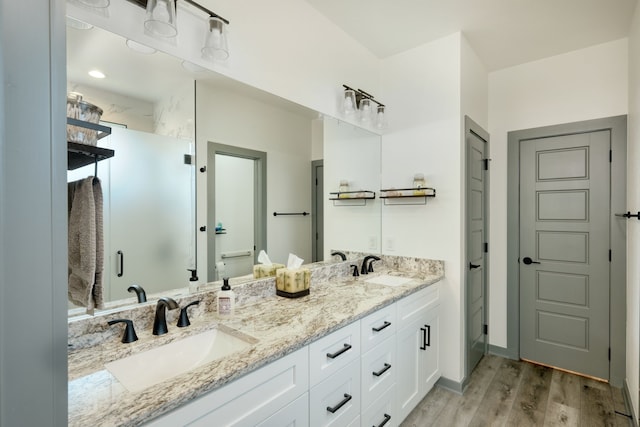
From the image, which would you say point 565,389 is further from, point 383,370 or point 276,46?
point 276,46

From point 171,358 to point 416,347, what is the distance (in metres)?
1.56

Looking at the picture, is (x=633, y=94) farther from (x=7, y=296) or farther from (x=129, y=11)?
(x=7, y=296)

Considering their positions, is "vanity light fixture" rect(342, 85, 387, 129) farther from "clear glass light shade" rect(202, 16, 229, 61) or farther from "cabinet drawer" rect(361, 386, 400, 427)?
"cabinet drawer" rect(361, 386, 400, 427)

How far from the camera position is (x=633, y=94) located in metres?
2.19

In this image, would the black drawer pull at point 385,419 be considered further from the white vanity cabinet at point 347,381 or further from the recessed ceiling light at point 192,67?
the recessed ceiling light at point 192,67

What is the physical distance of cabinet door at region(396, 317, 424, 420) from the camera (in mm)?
1907

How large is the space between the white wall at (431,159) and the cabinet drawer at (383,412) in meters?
0.83

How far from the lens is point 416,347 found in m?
2.10

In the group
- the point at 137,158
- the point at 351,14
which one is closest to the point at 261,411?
the point at 137,158

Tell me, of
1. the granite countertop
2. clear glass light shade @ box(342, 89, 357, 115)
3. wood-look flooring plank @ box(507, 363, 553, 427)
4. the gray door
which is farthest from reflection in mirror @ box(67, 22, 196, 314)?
wood-look flooring plank @ box(507, 363, 553, 427)

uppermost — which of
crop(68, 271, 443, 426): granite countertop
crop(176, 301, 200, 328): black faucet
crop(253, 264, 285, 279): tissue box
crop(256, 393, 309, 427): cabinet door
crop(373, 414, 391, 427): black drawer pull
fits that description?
crop(253, 264, 285, 279): tissue box

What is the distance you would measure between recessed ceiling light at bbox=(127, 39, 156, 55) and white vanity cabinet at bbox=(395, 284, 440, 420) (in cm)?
183

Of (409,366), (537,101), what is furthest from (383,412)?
(537,101)

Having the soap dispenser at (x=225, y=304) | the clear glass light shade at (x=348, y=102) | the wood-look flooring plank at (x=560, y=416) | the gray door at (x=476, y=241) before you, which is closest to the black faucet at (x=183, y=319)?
the soap dispenser at (x=225, y=304)
